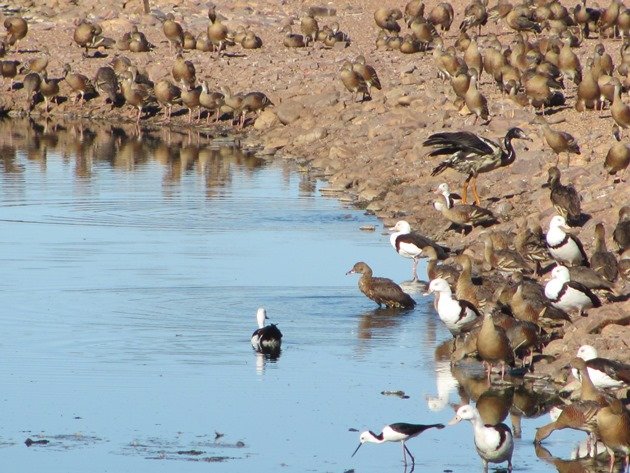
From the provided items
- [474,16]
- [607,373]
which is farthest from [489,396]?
[474,16]

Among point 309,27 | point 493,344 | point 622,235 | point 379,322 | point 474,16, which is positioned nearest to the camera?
point 493,344

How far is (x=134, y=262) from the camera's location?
19.6 m

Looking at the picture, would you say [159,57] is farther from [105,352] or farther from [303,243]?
[105,352]

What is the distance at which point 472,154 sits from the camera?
21.9m

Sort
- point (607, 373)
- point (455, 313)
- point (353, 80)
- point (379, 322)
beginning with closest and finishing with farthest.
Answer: point (607, 373), point (455, 313), point (379, 322), point (353, 80)

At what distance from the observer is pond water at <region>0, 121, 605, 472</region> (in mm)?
11672

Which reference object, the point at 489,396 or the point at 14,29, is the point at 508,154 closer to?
the point at 489,396

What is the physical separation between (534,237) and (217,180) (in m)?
10.3

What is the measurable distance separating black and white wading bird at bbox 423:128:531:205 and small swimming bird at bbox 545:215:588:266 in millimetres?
3978

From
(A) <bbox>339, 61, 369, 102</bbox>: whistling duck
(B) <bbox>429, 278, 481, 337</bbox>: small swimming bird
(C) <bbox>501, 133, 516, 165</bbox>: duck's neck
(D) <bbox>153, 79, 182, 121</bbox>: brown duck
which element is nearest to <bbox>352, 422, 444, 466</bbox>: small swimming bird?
(B) <bbox>429, 278, 481, 337</bbox>: small swimming bird

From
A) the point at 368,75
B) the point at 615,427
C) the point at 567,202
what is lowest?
the point at 615,427

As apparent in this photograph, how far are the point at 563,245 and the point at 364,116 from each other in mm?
13456

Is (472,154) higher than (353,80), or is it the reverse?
(353,80)

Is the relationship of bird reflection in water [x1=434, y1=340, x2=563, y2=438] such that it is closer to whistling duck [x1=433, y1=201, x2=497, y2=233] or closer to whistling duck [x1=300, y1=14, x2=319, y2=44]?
whistling duck [x1=433, y1=201, x2=497, y2=233]
